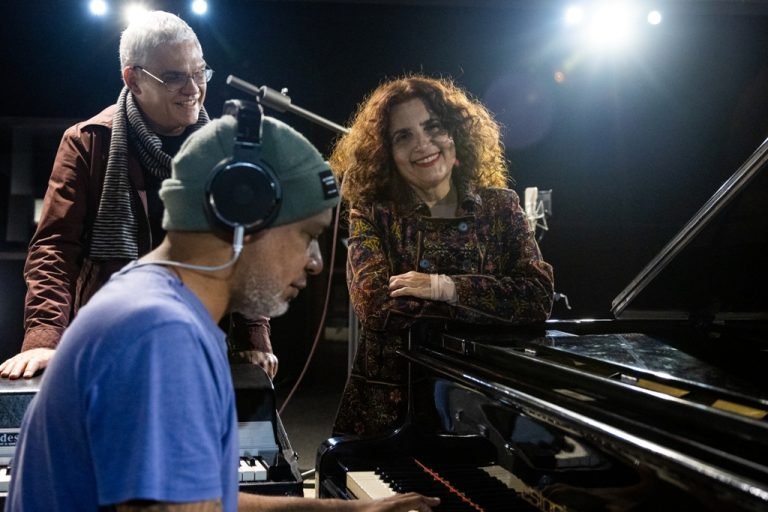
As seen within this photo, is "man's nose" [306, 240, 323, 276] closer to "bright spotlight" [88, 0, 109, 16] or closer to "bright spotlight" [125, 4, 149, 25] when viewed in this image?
"bright spotlight" [125, 4, 149, 25]

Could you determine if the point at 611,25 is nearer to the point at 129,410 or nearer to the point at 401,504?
the point at 401,504

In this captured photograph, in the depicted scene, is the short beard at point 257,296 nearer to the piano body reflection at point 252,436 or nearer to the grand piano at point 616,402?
the grand piano at point 616,402

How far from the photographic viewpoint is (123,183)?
7.59ft

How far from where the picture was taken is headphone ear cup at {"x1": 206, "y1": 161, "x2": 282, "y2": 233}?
104 centimetres

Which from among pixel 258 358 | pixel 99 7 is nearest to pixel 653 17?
pixel 99 7

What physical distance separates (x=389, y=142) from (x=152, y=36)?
30.3 inches

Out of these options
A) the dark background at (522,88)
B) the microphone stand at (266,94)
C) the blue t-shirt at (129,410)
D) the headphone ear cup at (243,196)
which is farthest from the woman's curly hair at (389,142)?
the dark background at (522,88)

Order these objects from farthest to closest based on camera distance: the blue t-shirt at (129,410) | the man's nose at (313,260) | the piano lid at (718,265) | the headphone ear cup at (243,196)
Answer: the piano lid at (718,265), the man's nose at (313,260), the headphone ear cup at (243,196), the blue t-shirt at (129,410)

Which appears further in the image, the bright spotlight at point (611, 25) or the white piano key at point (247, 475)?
the bright spotlight at point (611, 25)

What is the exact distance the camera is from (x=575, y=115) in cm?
711

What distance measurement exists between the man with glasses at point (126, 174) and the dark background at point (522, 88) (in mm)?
3667

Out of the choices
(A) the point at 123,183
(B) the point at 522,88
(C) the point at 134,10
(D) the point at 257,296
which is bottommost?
(D) the point at 257,296

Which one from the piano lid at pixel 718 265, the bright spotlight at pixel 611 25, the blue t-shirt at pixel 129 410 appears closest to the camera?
the blue t-shirt at pixel 129 410

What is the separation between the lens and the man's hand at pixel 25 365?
1964 mm
